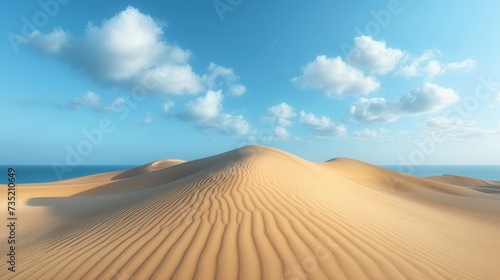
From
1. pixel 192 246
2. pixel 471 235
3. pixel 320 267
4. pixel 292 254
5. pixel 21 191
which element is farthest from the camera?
pixel 21 191

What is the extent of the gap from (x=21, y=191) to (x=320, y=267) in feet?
67.2

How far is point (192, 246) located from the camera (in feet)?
11.4

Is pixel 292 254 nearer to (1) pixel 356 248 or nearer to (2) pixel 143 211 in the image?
(1) pixel 356 248

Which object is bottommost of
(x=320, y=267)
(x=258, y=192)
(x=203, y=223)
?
(x=320, y=267)

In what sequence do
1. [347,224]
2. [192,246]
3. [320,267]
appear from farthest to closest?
[347,224] < [192,246] < [320,267]

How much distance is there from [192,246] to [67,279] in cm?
155

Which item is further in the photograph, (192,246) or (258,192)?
(258,192)

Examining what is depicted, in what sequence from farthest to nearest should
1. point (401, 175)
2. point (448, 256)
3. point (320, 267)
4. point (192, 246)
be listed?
point (401, 175), point (448, 256), point (192, 246), point (320, 267)

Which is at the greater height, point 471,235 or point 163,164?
point 163,164

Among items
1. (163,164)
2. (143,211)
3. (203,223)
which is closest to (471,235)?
(203,223)

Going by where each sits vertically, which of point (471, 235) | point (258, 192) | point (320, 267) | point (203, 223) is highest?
point (258, 192)

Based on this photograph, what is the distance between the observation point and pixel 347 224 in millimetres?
4621

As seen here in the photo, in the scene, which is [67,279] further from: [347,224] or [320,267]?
[347,224]

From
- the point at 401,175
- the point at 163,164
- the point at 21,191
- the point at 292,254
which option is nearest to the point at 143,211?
the point at 292,254
